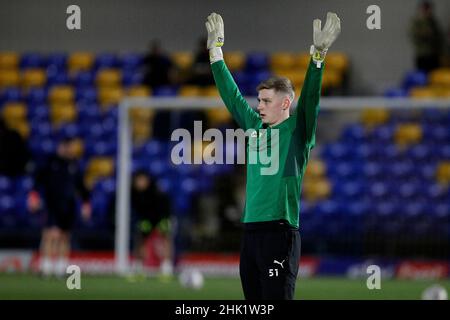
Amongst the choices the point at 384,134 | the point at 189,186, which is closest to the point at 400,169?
the point at 384,134

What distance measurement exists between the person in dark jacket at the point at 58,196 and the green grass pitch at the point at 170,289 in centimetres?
44

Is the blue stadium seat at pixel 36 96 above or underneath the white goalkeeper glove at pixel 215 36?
underneath

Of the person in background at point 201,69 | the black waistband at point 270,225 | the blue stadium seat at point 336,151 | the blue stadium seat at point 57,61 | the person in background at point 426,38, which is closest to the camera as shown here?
the black waistband at point 270,225

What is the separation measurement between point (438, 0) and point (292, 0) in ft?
10.7

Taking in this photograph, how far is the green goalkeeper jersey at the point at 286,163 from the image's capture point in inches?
255

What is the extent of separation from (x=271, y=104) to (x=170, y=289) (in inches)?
282

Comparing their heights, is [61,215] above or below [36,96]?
below

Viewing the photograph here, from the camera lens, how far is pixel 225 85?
7.00 meters

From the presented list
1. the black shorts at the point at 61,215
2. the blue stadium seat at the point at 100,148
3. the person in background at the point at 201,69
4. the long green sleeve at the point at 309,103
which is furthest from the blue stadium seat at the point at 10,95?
the long green sleeve at the point at 309,103

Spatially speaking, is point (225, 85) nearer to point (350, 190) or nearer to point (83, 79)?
Result: point (350, 190)

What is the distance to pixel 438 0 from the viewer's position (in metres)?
20.2

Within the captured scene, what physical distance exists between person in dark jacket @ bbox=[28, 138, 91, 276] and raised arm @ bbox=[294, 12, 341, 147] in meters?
9.47

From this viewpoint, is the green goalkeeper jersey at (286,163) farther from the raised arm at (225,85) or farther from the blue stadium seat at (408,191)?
the blue stadium seat at (408,191)
